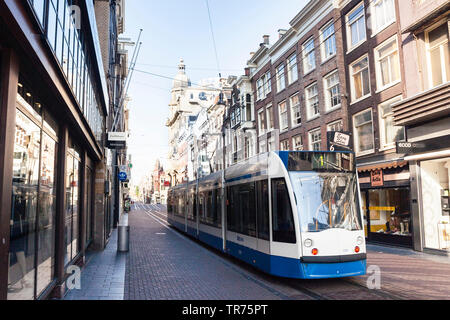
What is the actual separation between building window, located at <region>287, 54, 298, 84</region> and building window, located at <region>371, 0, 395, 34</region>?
8.17 metres

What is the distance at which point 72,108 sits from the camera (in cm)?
758

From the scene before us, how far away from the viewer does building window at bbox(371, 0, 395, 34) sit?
17.9 meters

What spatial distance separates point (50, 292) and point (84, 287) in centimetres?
154

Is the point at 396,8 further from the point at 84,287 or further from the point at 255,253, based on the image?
the point at 84,287

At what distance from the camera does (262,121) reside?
1276 inches

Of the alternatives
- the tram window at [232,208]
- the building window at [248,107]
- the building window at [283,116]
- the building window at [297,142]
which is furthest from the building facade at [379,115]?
the building window at [248,107]

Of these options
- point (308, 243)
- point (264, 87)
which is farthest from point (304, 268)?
point (264, 87)

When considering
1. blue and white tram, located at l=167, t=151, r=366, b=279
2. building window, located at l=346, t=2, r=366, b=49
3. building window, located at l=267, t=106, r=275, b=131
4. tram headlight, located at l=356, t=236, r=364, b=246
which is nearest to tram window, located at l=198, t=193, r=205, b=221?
blue and white tram, located at l=167, t=151, r=366, b=279

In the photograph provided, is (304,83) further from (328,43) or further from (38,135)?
(38,135)

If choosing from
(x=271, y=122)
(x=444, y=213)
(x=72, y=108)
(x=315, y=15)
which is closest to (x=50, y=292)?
(x=72, y=108)

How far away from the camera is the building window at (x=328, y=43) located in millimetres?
22438

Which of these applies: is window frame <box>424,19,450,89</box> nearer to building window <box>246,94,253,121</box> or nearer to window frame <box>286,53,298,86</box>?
window frame <box>286,53,298,86</box>

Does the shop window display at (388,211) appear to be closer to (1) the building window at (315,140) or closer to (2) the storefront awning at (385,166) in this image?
(2) the storefront awning at (385,166)

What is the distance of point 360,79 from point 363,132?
280 centimetres
